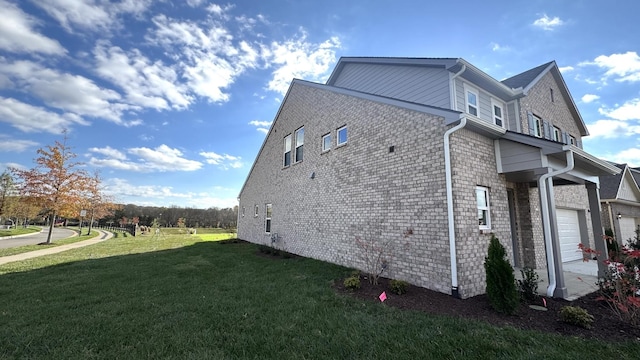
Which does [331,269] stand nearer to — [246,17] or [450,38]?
[450,38]

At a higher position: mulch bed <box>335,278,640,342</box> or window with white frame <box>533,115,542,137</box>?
window with white frame <box>533,115,542,137</box>

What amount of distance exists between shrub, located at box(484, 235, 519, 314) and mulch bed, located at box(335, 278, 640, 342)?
0.17 meters

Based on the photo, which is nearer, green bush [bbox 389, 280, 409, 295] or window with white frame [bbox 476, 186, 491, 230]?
green bush [bbox 389, 280, 409, 295]

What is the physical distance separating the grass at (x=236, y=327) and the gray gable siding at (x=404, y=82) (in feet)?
20.2

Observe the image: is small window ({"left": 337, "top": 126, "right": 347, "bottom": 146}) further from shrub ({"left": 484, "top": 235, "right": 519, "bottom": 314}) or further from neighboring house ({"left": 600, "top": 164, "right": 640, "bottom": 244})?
neighboring house ({"left": 600, "top": 164, "right": 640, "bottom": 244})

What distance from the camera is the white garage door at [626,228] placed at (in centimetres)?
1512

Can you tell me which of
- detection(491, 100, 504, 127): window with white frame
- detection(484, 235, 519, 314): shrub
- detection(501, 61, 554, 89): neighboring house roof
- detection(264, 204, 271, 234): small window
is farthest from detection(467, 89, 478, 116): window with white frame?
detection(264, 204, 271, 234): small window

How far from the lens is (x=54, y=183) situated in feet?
56.8

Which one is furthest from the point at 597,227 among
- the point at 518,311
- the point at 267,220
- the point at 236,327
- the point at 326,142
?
the point at 267,220

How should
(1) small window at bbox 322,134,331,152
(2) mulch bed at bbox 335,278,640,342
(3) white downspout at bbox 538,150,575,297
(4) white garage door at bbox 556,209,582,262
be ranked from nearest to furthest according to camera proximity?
(2) mulch bed at bbox 335,278,640,342, (3) white downspout at bbox 538,150,575,297, (1) small window at bbox 322,134,331,152, (4) white garage door at bbox 556,209,582,262

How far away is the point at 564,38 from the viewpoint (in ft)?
28.8

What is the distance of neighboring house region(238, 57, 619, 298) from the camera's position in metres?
5.95

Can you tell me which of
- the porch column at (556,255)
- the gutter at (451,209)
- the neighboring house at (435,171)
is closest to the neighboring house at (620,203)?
the neighboring house at (435,171)

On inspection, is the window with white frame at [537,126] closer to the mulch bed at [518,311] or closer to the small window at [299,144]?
the mulch bed at [518,311]
